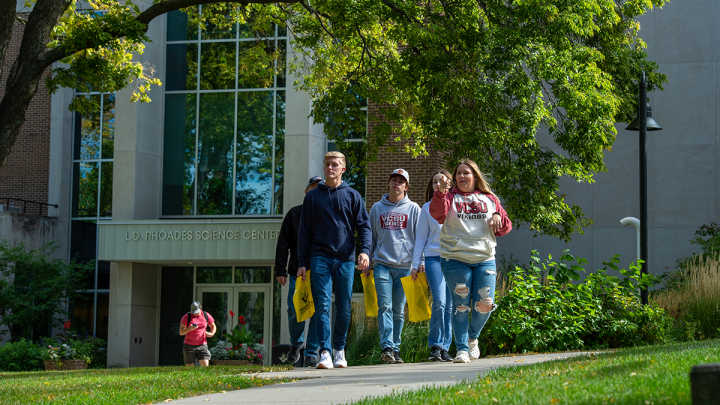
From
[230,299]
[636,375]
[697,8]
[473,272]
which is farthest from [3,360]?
[697,8]

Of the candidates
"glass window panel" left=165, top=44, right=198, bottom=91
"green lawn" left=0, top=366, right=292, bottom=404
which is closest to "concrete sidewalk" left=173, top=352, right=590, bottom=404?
"green lawn" left=0, top=366, right=292, bottom=404

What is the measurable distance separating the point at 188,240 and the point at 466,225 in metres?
14.4

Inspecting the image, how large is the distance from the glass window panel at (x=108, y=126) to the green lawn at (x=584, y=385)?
20.8 meters

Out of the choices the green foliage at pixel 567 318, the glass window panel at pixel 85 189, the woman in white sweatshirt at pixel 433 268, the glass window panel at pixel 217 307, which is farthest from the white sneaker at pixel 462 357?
the glass window panel at pixel 85 189

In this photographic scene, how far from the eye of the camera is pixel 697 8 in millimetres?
21188

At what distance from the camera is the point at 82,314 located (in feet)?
78.7

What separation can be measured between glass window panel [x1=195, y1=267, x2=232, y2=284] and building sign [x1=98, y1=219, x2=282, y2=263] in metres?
1.59

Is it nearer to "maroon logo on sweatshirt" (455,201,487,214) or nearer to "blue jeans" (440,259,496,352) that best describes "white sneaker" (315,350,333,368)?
"blue jeans" (440,259,496,352)

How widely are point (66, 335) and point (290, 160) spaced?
9.25m

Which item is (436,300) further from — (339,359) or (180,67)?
(180,67)

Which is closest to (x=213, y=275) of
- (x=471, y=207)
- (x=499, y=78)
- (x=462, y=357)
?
(x=499, y=78)

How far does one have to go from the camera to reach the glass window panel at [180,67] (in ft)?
73.4

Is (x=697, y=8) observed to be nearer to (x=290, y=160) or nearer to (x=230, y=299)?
(x=290, y=160)

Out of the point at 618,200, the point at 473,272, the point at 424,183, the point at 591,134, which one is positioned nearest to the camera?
the point at 473,272
